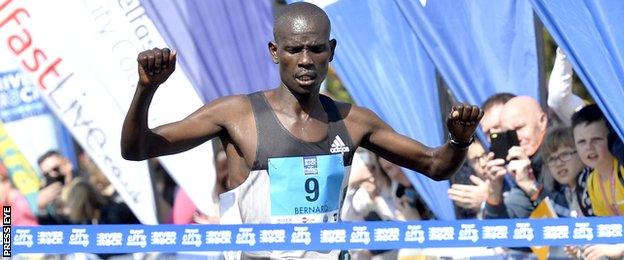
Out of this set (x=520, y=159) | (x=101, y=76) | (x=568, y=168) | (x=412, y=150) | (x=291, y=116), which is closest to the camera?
(x=291, y=116)

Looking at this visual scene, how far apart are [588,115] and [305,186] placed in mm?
3245

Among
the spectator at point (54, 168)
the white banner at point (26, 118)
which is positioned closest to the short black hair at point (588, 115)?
the spectator at point (54, 168)

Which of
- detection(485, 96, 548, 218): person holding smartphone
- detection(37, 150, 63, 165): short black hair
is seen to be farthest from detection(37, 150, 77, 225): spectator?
detection(485, 96, 548, 218): person holding smartphone

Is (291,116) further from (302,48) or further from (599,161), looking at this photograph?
(599,161)

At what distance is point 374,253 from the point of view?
7.72 metres

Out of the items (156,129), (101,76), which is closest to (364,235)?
(101,76)

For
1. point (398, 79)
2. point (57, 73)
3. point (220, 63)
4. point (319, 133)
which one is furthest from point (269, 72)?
point (319, 133)

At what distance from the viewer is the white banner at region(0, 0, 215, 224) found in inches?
320

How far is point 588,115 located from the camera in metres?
7.32

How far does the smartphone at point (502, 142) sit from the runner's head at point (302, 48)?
3201 millimetres

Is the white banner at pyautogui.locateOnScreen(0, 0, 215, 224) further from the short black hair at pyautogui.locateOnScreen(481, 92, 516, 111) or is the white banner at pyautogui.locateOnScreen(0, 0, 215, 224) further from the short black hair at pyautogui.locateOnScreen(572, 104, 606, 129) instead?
the short black hair at pyautogui.locateOnScreen(572, 104, 606, 129)

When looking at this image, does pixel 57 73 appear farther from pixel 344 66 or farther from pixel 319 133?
pixel 319 133

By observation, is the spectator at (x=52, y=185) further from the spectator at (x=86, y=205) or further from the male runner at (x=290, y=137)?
the male runner at (x=290, y=137)

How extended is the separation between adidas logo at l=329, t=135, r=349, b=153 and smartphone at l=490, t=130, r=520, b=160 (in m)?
3.12
